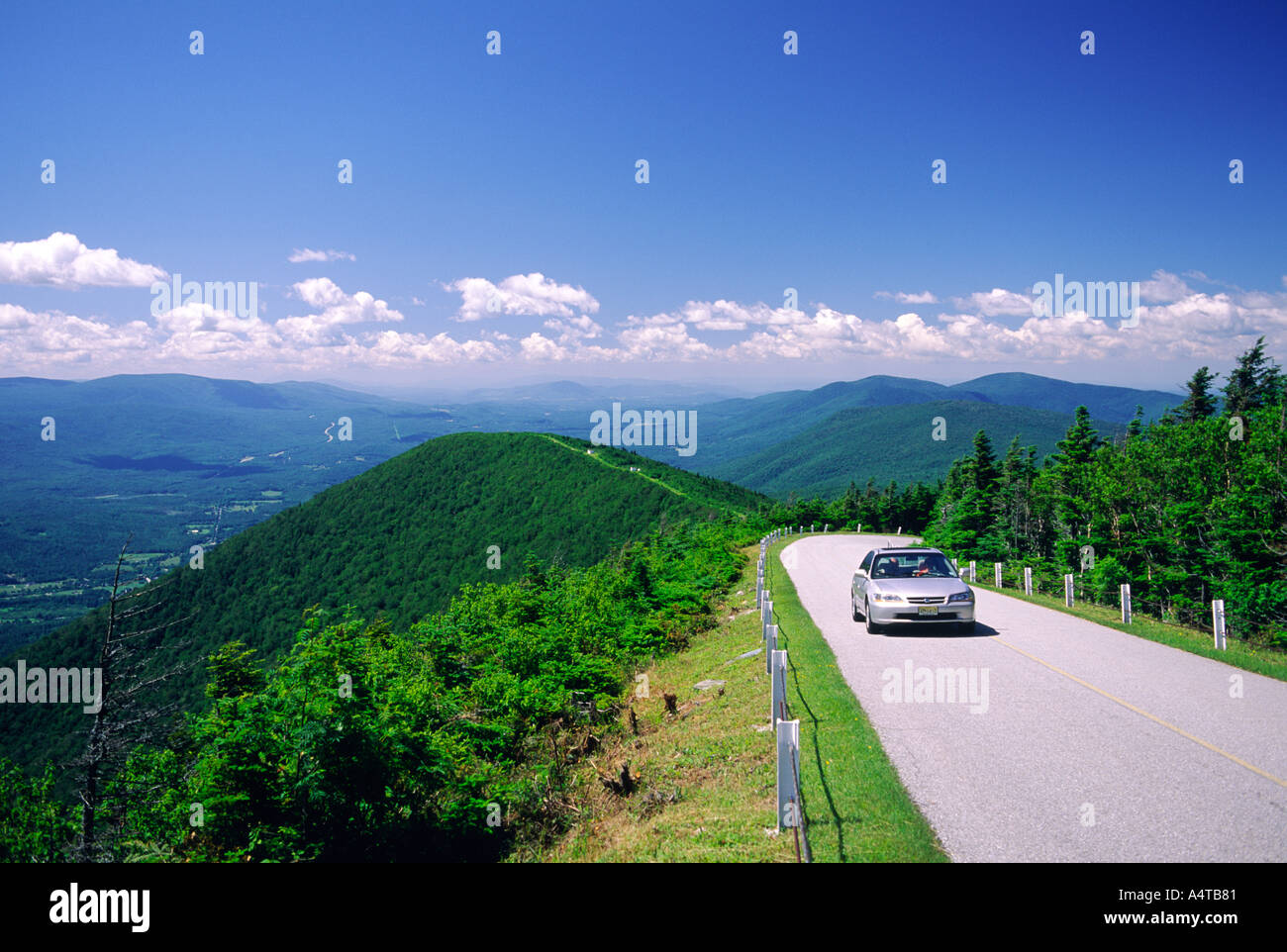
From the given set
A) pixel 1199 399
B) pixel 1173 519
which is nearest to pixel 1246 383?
pixel 1199 399

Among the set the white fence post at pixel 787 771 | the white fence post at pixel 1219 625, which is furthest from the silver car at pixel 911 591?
the white fence post at pixel 787 771

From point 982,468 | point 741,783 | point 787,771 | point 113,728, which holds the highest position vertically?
point 982,468

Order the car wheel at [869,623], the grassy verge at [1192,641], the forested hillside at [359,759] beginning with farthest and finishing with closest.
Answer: the car wheel at [869,623], the grassy verge at [1192,641], the forested hillside at [359,759]

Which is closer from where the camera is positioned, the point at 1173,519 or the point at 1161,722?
the point at 1161,722

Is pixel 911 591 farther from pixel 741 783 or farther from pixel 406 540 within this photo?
pixel 406 540

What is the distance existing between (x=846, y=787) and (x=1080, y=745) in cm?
276

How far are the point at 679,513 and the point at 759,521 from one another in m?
25.5

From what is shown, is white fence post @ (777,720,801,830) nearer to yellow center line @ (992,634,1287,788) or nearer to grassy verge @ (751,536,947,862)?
grassy verge @ (751,536,947,862)

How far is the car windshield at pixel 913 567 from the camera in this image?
14328 mm

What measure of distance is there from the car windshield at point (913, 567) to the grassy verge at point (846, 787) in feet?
13.2

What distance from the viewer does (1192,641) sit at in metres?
13.2

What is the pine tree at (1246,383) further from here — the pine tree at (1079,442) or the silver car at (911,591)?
the silver car at (911,591)

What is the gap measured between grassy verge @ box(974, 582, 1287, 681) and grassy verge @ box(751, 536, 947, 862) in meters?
6.52
